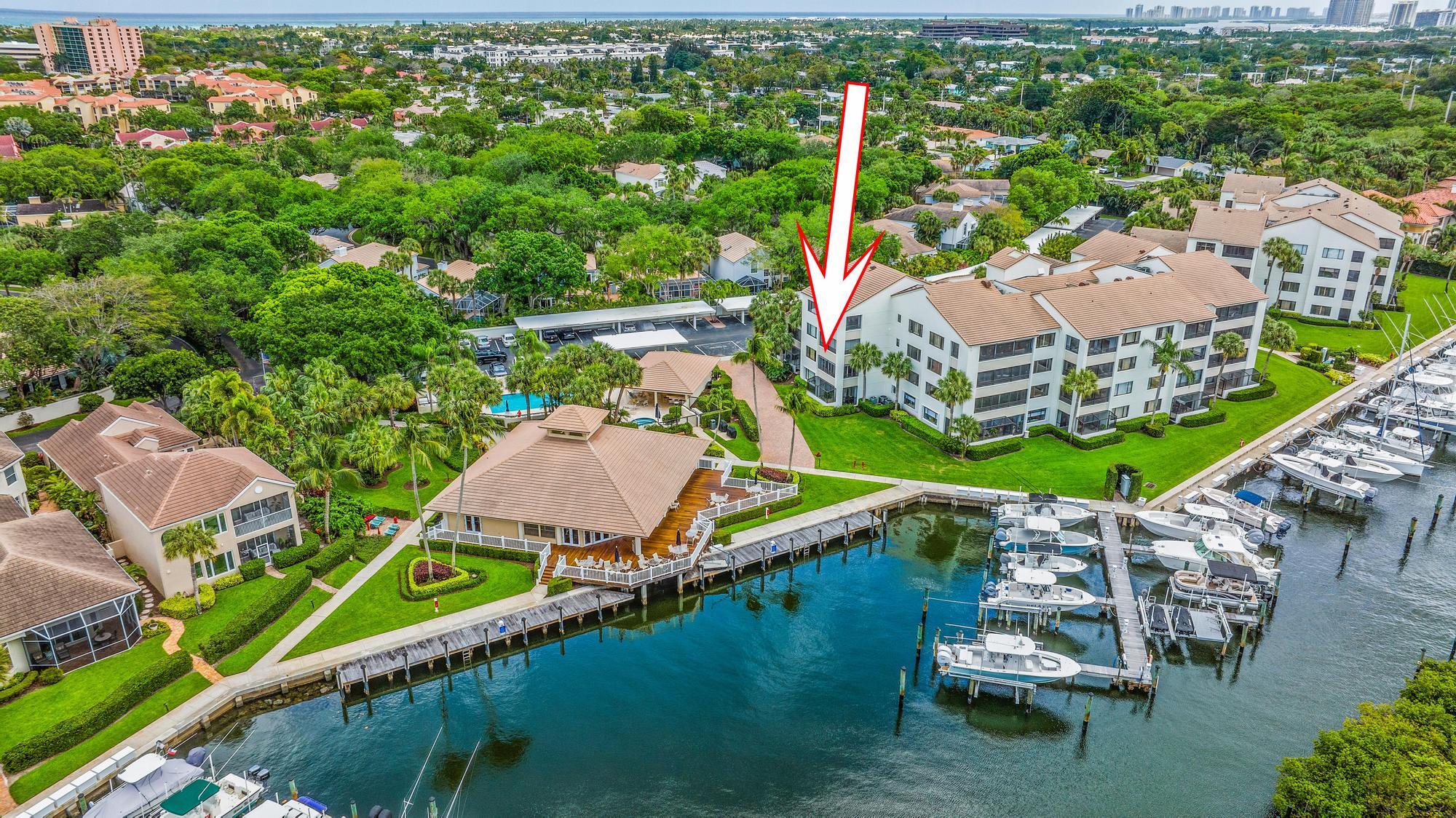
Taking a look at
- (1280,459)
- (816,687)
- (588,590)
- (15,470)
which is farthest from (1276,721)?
(15,470)

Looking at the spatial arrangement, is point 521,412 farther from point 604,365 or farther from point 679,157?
point 679,157

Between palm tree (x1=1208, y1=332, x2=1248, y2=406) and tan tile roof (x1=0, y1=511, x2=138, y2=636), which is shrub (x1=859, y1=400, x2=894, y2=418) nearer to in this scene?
palm tree (x1=1208, y1=332, x2=1248, y2=406)

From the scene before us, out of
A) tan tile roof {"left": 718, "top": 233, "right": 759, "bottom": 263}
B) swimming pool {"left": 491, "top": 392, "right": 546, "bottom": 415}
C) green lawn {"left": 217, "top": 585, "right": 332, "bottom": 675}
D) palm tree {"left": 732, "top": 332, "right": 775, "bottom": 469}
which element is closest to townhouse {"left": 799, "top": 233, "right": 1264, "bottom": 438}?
palm tree {"left": 732, "top": 332, "right": 775, "bottom": 469}

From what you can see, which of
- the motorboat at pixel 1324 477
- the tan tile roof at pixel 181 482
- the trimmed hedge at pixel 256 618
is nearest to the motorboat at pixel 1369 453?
the motorboat at pixel 1324 477

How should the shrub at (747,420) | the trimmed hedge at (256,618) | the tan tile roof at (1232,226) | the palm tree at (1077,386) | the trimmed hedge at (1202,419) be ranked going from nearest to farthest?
the trimmed hedge at (256,618) → the palm tree at (1077,386) → the shrub at (747,420) → the trimmed hedge at (1202,419) → the tan tile roof at (1232,226)

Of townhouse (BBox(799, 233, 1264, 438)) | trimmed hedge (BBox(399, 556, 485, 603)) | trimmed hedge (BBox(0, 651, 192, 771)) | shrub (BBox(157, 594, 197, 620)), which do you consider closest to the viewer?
trimmed hedge (BBox(0, 651, 192, 771))

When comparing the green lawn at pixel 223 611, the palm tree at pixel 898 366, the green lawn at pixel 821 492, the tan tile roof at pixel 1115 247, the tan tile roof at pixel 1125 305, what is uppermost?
the tan tile roof at pixel 1125 305

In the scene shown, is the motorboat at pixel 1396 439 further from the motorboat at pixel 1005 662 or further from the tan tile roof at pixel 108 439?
the tan tile roof at pixel 108 439

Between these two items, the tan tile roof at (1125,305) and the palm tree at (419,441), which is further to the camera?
the tan tile roof at (1125,305)
